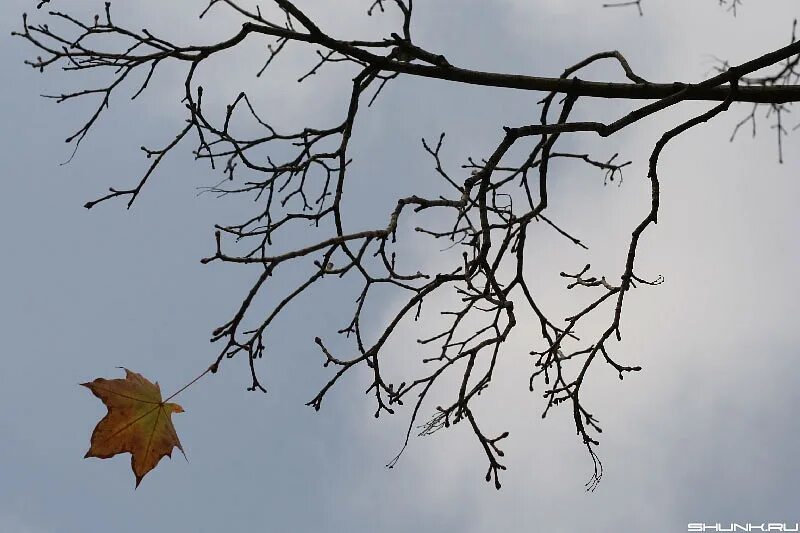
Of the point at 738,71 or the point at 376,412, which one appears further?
the point at 376,412

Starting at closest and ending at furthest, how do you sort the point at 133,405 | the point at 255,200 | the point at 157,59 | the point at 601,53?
the point at 133,405, the point at 157,59, the point at 601,53, the point at 255,200

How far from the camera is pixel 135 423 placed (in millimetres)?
2645

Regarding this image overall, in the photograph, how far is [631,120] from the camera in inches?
137

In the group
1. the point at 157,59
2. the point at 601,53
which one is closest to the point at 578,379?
the point at 601,53

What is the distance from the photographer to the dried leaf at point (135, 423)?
2598 millimetres

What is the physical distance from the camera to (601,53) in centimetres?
428

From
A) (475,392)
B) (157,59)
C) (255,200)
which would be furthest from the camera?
(255,200)

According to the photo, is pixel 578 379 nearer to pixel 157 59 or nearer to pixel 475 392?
pixel 475 392

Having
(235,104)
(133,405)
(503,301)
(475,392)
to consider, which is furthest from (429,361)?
(235,104)

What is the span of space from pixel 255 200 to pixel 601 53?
2.23 m

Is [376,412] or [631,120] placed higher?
[631,120]

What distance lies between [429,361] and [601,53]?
A: 206 cm

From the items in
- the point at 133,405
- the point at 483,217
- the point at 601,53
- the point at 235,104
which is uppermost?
the point at 601,53

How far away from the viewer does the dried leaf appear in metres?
2.60
